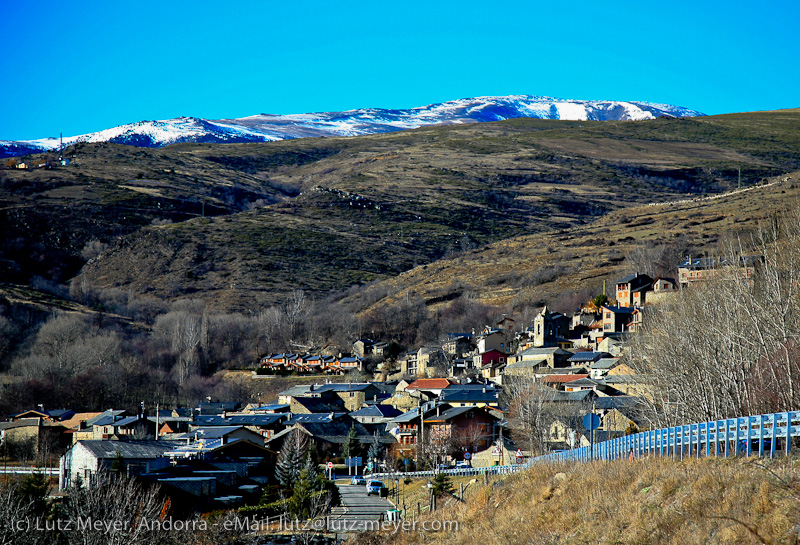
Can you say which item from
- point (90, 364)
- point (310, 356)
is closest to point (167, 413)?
point (90, 364)

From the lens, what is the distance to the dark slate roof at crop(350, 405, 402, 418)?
72125mm

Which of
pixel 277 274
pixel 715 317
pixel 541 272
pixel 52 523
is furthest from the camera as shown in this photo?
pixel 277 274

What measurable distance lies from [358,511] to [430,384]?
1721 inches

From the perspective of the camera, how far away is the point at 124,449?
1876 inches

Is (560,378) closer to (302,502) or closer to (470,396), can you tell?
(470,396)

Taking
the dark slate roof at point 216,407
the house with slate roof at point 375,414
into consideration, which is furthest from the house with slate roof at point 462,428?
the dark slate roof at point 216,407

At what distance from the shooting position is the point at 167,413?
78.8m

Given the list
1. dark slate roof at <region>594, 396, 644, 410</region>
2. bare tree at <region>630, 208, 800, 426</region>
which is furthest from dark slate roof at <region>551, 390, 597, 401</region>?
bare tree at <region>630, 208, 800, 426</region>

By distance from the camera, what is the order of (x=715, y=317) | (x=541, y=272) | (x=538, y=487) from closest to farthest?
(x=538, y=487) → (x=715, y=317) → (x=541, y=272)

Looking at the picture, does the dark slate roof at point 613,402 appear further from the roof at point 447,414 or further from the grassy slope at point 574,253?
the grassy slope at point 574,253

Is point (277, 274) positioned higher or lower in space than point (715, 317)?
higher

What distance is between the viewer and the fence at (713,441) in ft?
51.0

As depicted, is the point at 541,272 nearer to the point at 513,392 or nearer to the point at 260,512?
the point at 513,392

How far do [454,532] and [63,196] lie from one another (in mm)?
168361
